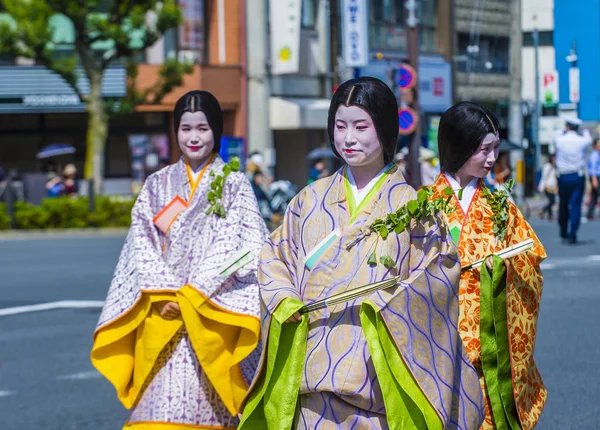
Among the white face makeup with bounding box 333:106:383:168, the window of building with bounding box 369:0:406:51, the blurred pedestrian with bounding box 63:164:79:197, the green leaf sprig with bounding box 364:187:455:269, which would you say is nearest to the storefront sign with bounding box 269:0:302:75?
the window of building with bounding box 369:0:406:51

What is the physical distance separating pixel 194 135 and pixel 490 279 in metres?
1.72

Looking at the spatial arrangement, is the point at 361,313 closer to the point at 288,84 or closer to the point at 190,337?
the point at 190,337

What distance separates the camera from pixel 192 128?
18.6ft

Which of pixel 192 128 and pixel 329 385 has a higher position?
pixel 192 128

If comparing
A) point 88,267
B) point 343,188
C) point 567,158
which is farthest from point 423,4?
point 343,188

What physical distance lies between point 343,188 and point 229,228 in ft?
5.09

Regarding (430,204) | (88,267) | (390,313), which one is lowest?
(88,267)

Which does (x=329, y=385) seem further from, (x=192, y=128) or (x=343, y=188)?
(x=192, y=128)

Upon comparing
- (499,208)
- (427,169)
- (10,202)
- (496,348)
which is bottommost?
(10,202)

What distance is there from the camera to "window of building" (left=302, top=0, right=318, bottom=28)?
114 feet

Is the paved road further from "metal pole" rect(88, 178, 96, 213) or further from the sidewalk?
"metal pole" rect(88, 178, 96, 213)

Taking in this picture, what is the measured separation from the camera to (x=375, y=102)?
13.5 feet

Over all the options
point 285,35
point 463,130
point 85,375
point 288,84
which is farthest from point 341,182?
point 288,84

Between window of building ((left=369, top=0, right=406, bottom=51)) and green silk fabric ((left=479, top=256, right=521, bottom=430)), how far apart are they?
3322 centimetres
